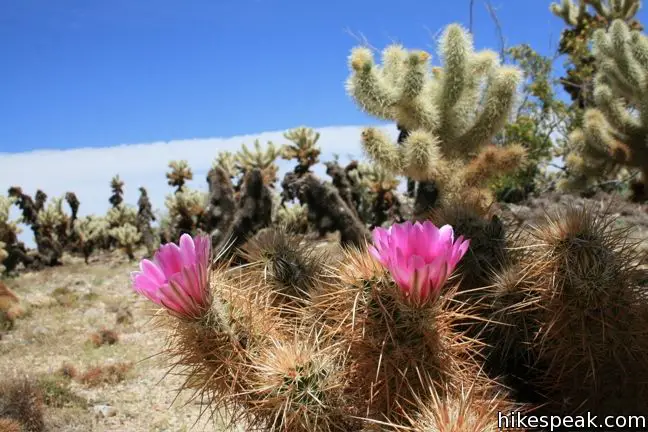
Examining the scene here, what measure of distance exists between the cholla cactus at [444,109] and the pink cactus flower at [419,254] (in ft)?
17.9

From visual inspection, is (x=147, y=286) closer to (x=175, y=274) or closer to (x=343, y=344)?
(x=175, y=274)

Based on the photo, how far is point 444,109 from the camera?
8.22m

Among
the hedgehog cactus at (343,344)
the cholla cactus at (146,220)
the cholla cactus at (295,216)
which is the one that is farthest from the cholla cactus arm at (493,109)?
the cholla cactus at (146,220)

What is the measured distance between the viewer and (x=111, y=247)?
1878 centimetres

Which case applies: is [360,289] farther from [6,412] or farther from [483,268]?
[6,412]

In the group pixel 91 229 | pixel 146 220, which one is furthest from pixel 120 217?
pixel 146 220

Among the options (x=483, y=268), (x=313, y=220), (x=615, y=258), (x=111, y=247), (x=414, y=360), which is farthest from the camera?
(x=111, y=247)

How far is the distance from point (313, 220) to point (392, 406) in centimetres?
710

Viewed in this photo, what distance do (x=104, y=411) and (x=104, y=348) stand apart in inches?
93.6

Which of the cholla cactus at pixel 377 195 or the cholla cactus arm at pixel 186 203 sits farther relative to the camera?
the cholla cactus arm at pixel 186 203

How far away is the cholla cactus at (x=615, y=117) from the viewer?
9539 mm

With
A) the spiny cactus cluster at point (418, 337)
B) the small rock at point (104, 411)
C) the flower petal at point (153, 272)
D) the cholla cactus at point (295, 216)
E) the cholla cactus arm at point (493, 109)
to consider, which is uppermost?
the cholla cactus arm at point (493, 109)

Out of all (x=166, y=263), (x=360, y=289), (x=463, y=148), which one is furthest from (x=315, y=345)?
(x=463, y=148)

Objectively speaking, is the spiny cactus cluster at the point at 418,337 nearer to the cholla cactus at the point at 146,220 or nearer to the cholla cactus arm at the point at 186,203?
the cholla cactus arm at the point at 186,203
